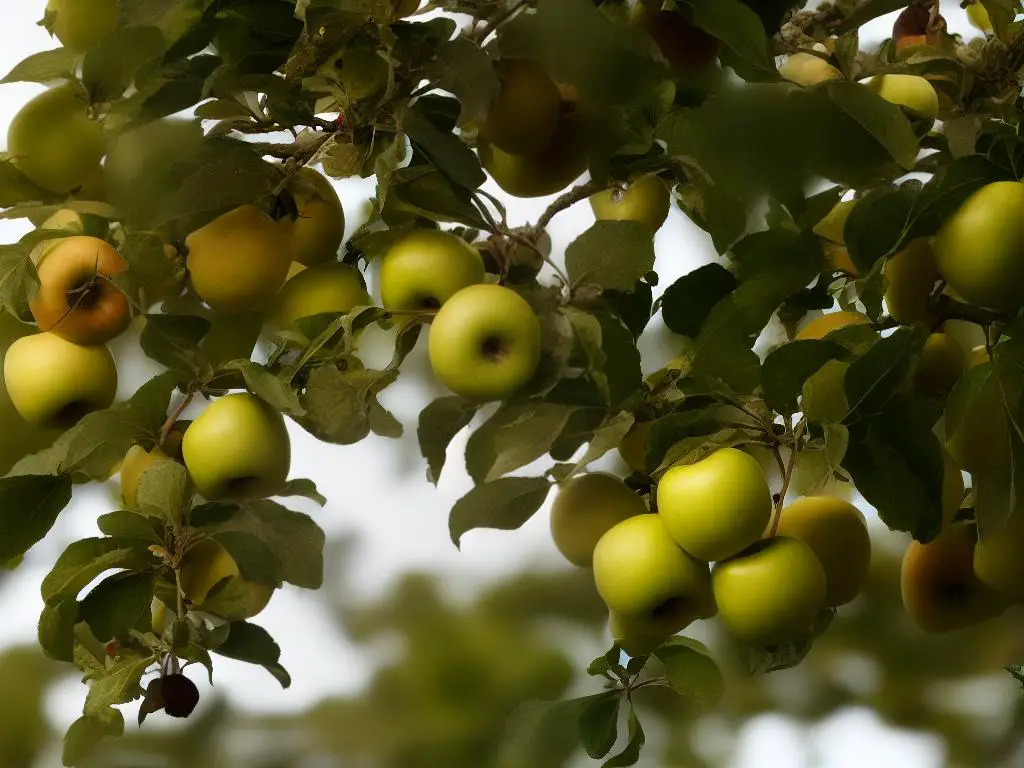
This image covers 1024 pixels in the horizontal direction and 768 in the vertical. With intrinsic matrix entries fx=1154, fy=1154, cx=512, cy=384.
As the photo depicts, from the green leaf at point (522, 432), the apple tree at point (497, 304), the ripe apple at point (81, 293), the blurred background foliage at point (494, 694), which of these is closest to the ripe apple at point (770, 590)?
the apple tree at point (497, 304)

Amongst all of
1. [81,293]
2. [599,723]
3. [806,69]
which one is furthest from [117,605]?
[806,69]

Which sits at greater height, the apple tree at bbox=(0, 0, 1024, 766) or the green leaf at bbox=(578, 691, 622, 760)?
the apple tree at bbox=(0, 0, 1024, 766)

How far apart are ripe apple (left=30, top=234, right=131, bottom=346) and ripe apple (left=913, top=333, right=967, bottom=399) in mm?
409

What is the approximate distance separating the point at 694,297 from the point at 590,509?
13 centimetres

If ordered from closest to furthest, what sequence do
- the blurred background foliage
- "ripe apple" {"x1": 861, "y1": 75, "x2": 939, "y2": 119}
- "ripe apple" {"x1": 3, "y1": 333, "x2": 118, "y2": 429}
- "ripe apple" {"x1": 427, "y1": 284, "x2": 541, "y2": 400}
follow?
"ripe apple" {"x1": 427, "y1": 284, "x2": 541, "y2": 400} → "ripe apple" {"x1": 3, "y1": 333, "x2": 118, "y2": 429} → "ripe apple" {"x1": 861, "y1": 75, "x2": 939, "y2": 119} → the blurred background foliage

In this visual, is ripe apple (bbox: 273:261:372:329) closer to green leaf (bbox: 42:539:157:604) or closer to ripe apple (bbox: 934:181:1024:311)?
green leaf (bbox: 42:539:157:604)

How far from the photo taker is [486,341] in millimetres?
479

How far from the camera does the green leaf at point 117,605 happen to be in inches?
22.2

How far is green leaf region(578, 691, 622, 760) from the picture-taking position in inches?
24.2

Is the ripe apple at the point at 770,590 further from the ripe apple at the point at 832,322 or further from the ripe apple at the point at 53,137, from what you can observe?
the ripe apple at the point at 53,137

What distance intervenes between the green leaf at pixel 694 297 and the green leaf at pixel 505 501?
0.39ft

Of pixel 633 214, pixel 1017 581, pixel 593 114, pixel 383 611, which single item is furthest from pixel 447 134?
pixel 383 611

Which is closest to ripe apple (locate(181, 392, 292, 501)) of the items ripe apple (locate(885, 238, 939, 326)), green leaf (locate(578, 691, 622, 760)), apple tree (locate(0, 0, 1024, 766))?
apple tree (locate(0, 0, 1024, 766))

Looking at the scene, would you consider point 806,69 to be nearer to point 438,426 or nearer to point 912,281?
point 912,281
